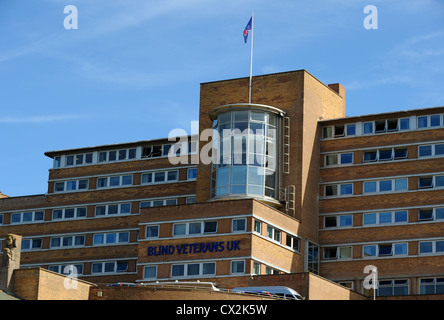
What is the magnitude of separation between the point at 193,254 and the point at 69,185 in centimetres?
2950

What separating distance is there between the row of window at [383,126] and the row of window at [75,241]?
78.1ft

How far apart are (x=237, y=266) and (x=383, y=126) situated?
2012cm

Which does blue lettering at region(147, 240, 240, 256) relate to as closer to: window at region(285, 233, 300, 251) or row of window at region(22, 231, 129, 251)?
window at region(285, 233, 300, 251)

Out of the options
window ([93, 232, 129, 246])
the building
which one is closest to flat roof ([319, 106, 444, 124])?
the building

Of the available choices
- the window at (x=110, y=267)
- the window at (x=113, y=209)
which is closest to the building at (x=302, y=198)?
the window at (x=113, y=209)

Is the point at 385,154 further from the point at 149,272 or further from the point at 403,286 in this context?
the point at 149,272

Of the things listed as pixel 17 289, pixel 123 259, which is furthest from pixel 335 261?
pixel 17 289

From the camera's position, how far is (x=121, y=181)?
107 metres

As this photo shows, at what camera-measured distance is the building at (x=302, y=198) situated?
83.9 metres

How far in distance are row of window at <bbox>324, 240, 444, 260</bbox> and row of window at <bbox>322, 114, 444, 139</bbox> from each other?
33.1ft

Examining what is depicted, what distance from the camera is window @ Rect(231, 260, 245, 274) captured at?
3226 inches

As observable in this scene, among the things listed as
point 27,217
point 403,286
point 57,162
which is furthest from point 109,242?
point 403,286

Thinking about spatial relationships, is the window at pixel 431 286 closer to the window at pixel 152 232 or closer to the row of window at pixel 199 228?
the row of window at pixel 199 228

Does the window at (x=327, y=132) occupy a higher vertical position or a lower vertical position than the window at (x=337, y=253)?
higher
